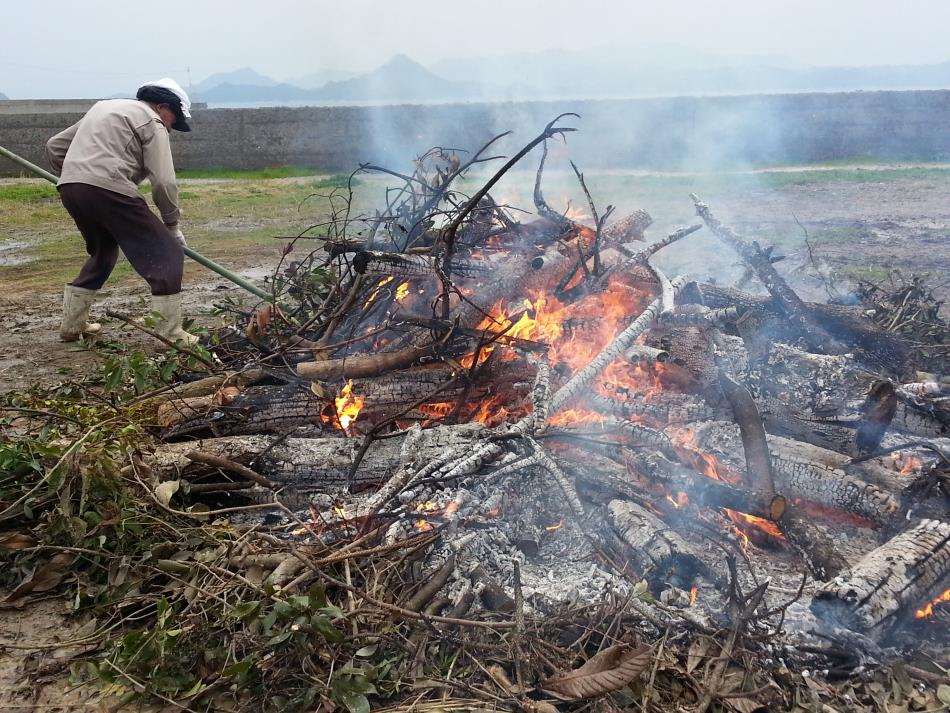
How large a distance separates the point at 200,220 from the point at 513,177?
503cm

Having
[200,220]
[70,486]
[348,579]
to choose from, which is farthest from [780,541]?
[200,220]

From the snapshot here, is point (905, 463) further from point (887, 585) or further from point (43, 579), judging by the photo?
point (43, 579)

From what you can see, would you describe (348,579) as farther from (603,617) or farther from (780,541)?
(780,541)

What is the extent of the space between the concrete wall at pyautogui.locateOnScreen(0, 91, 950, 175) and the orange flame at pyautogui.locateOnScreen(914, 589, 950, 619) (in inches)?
427

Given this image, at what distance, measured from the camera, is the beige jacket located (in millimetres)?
4574

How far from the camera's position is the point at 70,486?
282 cm

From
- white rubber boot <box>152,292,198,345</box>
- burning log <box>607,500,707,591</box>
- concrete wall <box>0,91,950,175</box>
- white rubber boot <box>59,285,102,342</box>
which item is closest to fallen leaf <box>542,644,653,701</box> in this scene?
burning log <box>607,500,707,591</box>

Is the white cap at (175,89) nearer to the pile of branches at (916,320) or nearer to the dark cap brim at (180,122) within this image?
the dark cap brim at (180,122)

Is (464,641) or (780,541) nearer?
(464,641)

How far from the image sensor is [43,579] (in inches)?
104

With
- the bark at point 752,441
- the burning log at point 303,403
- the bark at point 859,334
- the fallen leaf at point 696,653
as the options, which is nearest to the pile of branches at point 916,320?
the bark at point 859,334

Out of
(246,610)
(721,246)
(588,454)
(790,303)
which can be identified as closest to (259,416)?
(246,610)

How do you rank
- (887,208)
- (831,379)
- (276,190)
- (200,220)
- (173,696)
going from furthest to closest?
(276,190) → (200,220) → (887,208) → (831,379) → (173,696)

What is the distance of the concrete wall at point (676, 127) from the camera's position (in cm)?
1277
